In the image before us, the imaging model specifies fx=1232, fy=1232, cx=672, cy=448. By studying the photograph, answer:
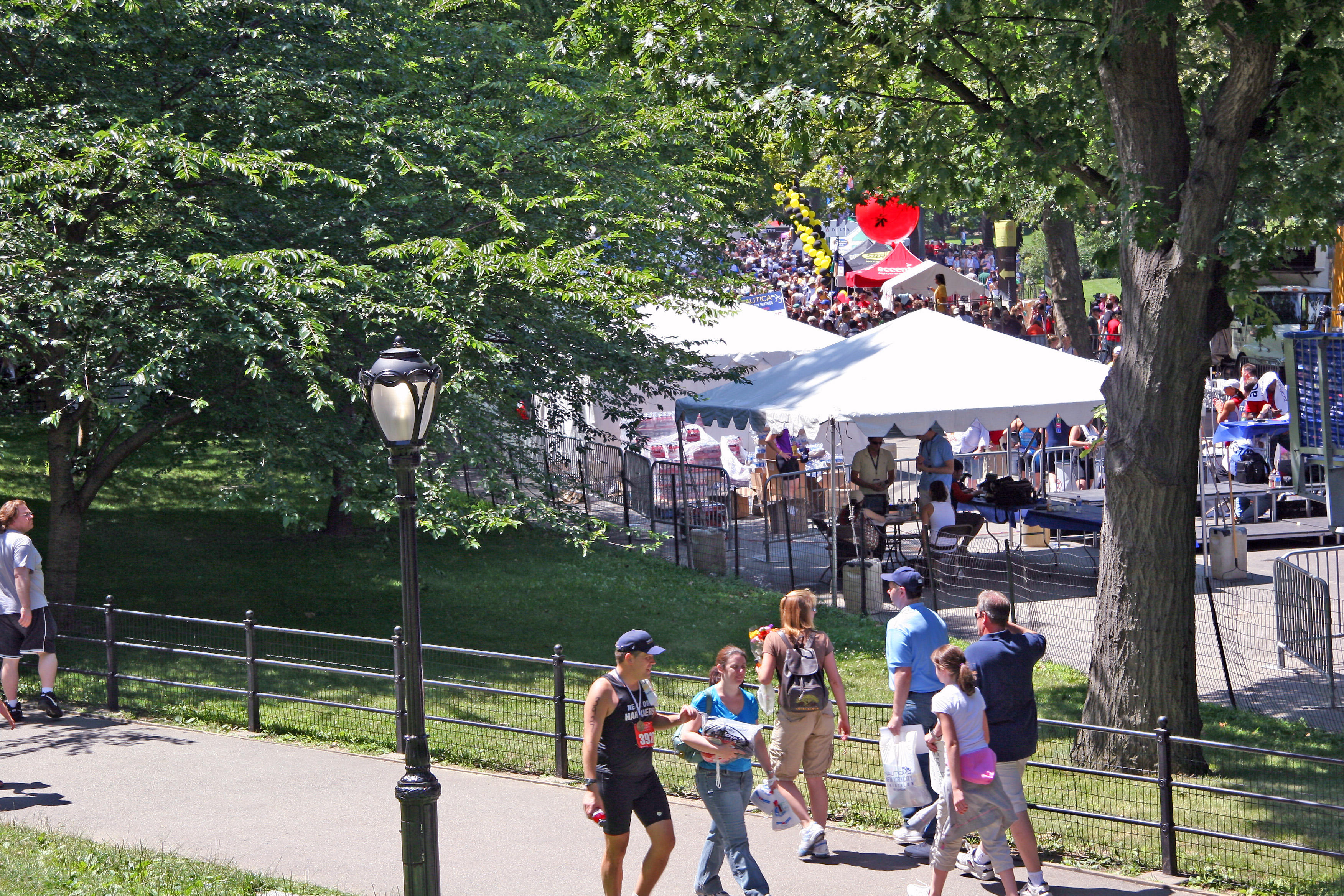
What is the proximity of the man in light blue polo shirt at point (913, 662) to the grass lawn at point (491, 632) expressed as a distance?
0.63 m

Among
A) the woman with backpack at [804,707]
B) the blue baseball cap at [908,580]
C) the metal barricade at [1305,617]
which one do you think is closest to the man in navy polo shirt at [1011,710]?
the blue baseball cap at [908,580]

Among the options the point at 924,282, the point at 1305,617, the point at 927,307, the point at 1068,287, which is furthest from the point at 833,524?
the point at 924,282

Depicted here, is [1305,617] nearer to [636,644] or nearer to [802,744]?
[802,744]

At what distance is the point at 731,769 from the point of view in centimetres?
657

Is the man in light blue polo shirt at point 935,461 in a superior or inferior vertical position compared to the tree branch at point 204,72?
inferior

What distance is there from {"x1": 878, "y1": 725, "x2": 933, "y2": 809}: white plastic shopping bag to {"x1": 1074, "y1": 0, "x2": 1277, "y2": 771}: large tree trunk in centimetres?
242

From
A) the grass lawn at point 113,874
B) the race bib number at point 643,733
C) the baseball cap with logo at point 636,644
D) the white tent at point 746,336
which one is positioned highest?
the white tent at point 746,336

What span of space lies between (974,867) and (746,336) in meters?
15.0

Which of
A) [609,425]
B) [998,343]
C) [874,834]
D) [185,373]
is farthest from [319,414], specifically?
[609,425]

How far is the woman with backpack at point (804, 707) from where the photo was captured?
7.36 metres

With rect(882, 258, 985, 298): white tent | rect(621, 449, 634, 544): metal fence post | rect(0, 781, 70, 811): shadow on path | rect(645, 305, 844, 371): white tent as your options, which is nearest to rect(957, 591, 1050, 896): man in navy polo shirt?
rect(0, 781, 70, 811): shadow on path

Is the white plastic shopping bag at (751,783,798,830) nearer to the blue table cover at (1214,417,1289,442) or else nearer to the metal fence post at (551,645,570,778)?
the metal fence post at (551,645,570,778)

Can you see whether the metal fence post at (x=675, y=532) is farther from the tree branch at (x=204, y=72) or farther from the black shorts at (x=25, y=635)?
the black shorts at (x=25, y=635)

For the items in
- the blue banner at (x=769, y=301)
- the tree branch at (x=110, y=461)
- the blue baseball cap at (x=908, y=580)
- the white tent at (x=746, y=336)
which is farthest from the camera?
the blue banner at (x=769, y=301)
